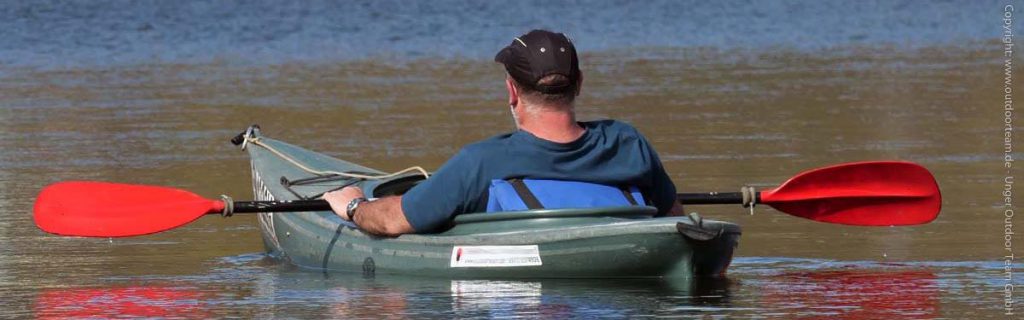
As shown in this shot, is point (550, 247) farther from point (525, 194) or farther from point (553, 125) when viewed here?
point (553, 125)

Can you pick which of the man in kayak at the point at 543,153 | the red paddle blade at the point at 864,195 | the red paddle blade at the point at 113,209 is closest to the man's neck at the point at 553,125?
the man in kayak at the point at 543,153

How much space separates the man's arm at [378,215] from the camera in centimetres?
830

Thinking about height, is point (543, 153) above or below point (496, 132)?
above

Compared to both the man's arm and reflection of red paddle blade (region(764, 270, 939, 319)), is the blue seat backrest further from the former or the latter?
reflection of red paddle blade (region(764, 270, 939, 319))

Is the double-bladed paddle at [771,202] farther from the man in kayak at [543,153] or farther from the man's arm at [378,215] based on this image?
the man in kayak at [543,153]

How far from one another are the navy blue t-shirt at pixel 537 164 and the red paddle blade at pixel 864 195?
1.00 m

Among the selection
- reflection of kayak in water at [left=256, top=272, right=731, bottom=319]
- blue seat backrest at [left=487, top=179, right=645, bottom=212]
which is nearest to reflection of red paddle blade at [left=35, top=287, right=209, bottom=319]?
reflection of kayak in water at [left=256, top=272, right=731, bottom=319]

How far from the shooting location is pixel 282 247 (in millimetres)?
9461

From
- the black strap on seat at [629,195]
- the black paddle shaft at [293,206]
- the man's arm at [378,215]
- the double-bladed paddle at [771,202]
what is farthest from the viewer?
the double-bladed paddle at [771,202]

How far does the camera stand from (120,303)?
7.98 meters

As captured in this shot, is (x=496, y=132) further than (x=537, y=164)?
Yes

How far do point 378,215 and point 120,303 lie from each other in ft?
3.35

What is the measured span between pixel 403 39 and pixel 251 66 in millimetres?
4210

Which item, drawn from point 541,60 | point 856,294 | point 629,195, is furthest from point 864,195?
point 541,60
